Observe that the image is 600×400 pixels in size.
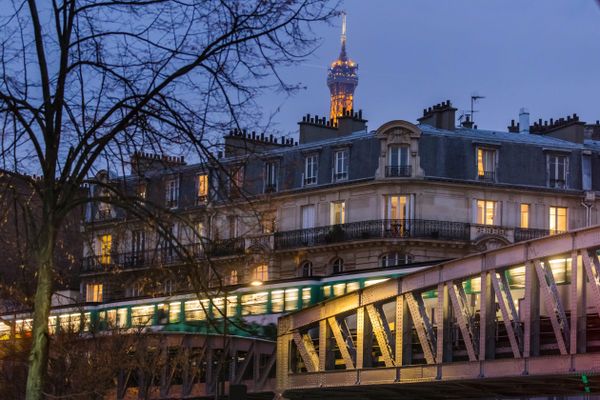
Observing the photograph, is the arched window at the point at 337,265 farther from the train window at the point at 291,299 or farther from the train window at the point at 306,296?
the train window at the point at 306,296

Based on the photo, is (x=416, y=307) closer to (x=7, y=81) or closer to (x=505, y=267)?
(x=505, y=267)

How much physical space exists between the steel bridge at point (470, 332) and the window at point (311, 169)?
2863 cm

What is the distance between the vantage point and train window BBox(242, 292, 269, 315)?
199 feet

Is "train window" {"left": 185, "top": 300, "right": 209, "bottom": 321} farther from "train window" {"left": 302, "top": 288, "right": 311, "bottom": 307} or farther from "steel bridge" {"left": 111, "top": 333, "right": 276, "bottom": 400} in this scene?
"train window" {"left": 302, "top": 288, "right": 311, "bottom": 307}

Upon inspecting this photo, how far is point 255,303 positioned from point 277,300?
1.03 meters

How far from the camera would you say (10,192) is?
19.0 metres

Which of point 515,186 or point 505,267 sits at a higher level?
point 515,186

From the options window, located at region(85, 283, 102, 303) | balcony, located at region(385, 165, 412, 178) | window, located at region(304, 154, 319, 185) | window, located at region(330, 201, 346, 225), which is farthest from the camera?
window, located at region(85, 283, 102, 303)

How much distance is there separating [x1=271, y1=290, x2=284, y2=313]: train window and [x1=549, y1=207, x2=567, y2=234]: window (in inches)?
1103

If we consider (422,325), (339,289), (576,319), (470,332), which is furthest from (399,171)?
(576,319)

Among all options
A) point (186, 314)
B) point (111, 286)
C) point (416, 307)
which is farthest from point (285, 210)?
point (416, 307)

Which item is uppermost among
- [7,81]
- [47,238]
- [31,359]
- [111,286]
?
[111,286]

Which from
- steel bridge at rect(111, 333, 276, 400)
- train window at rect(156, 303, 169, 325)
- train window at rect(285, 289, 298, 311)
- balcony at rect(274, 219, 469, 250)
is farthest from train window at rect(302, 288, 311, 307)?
balcony at rect(274, 219, 469, 250)

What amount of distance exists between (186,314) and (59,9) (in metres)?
49.6
